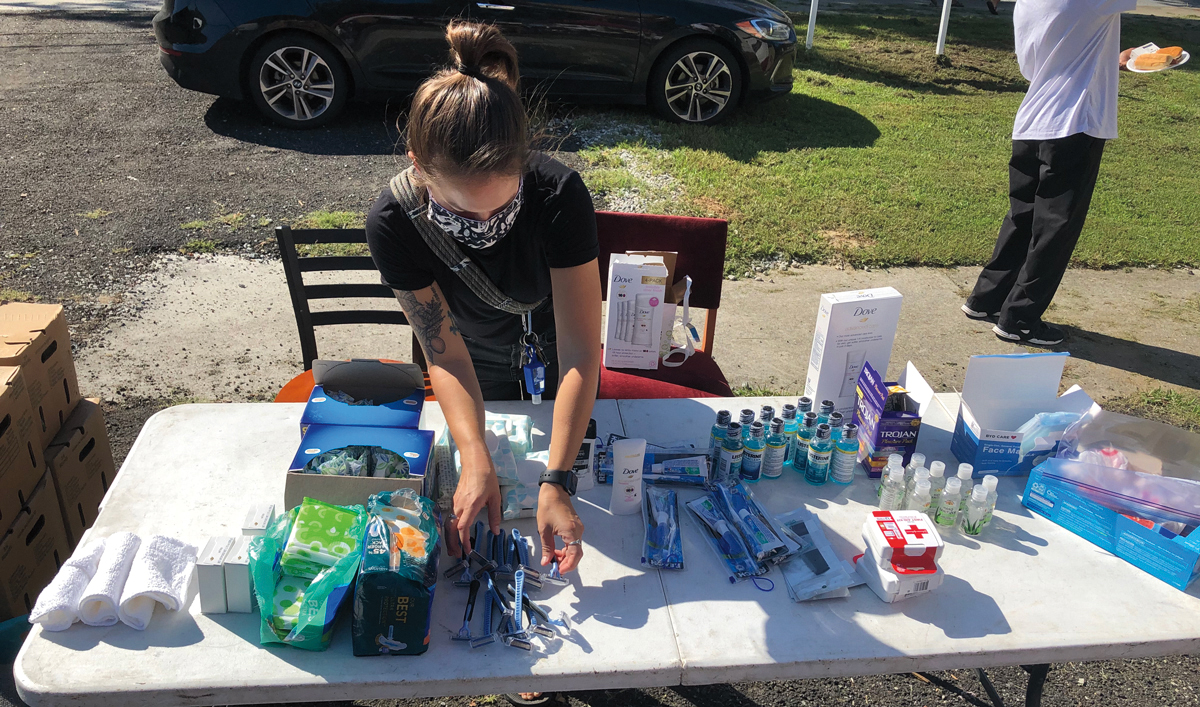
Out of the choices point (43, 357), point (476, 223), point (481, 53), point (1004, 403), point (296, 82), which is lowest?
point (43, 357)

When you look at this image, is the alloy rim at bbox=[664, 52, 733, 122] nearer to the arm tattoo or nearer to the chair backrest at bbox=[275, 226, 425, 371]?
the chair backrest at bbox=[275, 226, 425, 371]

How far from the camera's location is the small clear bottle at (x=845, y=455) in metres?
1.91

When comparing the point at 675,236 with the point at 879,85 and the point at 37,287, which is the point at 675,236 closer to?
the point at 37,287

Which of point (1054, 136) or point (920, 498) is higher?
point (1054, 136)

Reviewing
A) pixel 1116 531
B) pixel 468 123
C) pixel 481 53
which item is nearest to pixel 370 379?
pixel 468 123

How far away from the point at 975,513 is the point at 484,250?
1269mm

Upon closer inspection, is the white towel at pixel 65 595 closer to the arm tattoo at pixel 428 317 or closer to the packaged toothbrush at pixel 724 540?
the arm tattoo at pixel 428 317

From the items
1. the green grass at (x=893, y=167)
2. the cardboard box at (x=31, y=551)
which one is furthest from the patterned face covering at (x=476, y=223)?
the green grass at (x=893, y=167)

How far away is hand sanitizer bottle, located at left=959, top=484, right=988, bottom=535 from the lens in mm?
1765

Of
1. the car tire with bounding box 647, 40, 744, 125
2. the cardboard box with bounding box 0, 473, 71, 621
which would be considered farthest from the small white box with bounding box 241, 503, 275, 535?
the car tire with bounding box 647, 40, 744, 125

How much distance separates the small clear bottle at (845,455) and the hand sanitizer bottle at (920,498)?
148 mm

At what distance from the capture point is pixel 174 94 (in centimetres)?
689

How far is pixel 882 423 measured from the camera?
1.93 m

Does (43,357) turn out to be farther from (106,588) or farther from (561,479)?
(561,479)
